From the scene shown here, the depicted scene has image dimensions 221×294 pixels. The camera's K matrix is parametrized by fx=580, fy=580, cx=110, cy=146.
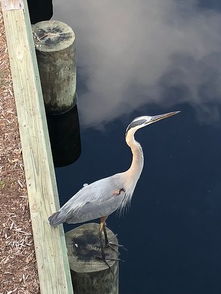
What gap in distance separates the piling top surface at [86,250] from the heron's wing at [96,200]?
25 centimetres

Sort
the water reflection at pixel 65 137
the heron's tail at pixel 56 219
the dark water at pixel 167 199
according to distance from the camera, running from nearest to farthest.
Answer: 1. the heron's tail at pixel 56 219
2. the dark water at pixel 167 199
3. the water reflection at pixel 65 137

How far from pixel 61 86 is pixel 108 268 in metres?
3.63

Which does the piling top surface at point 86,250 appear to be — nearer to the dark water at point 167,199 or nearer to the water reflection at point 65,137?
the dark water at point 167,199

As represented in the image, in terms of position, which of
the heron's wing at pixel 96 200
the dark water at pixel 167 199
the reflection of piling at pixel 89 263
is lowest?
the dark water at pixel 167 199

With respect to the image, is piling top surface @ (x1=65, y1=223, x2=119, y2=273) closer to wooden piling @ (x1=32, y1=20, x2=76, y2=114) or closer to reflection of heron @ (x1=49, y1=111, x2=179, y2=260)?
reflection of heron @ (x1=49, y1=111, x2=179, y2=260)

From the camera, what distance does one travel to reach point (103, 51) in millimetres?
10797

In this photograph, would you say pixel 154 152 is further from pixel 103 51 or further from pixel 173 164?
pixel 103 51

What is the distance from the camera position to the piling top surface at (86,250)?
5711 mm

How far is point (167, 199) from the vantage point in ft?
28.0

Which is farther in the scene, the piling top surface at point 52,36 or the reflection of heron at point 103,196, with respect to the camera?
the piling top surface at point 52,36

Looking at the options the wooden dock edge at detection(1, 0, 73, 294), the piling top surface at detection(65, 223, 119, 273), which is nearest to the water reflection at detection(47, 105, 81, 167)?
the wooden dock edge at detection(1, 0, 73, 294)

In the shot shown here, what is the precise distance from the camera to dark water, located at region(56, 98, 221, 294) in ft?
25.2

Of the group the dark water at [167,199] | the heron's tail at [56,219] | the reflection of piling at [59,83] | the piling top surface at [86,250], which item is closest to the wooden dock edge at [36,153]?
the heron's tail at [56,219]

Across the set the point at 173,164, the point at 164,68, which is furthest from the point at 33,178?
the point at 164,68
